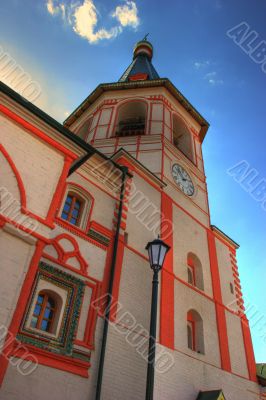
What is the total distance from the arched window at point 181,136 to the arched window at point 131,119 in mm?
2087

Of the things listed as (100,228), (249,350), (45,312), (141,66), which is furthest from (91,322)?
(141,66)

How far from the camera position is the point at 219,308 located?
44.7ft

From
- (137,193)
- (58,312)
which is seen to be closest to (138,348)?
(58,312)

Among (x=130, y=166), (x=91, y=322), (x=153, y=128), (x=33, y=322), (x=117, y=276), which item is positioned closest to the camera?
(x=33, y=322)

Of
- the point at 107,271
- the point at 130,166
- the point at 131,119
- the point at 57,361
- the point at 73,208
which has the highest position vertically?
the point at 131,119

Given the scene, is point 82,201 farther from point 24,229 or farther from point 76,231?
point 24,229

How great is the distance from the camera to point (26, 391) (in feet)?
23.2

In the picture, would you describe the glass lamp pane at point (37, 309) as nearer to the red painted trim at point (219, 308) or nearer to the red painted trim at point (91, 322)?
the red painted trim at point (91, 322)

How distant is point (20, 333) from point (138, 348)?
11.6ft

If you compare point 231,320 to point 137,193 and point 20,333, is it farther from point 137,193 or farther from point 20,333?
point 20,333

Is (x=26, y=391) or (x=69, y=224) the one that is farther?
(x=69, y=224)

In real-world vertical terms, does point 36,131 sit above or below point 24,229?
above

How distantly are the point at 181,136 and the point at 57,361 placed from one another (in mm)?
15990

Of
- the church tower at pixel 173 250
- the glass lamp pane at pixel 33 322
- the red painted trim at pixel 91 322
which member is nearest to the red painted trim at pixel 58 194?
the glass lamp pane at pixel 33 322
